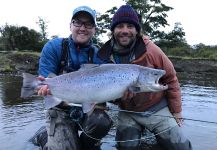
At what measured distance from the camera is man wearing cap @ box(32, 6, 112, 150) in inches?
227

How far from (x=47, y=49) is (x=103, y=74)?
1.32 meters

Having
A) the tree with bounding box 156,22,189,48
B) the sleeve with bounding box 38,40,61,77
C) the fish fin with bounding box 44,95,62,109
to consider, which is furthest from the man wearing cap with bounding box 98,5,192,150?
the tree with bounding box 156,22,189,48

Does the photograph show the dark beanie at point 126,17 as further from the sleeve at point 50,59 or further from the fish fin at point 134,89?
the fish fin at point 134,89

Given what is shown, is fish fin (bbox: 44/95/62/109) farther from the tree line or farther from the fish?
the tree line

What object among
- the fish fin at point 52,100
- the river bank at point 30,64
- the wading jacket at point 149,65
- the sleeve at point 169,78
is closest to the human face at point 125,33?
the wading jacket at point 149,65

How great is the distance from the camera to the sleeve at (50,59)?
5.79 m

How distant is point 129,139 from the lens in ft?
19.9

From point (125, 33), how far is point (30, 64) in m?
22.9

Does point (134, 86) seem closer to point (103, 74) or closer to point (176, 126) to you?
point (103, 74)

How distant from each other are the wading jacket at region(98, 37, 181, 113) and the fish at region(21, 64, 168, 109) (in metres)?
0.92

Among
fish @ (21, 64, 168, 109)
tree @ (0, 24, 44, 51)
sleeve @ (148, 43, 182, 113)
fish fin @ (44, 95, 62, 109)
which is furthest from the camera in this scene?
tree @ (0, 24, 44, 51)

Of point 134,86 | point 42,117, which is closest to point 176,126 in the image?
point 134,86

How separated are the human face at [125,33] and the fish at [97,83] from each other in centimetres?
98

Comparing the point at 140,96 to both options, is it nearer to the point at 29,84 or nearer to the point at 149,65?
the point at 149,65
